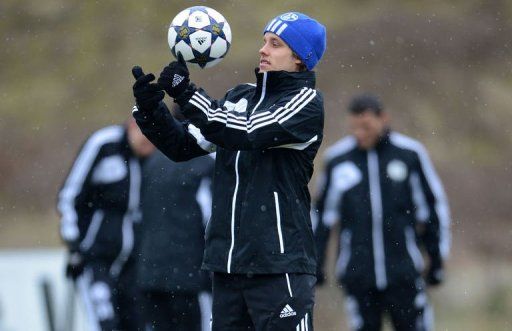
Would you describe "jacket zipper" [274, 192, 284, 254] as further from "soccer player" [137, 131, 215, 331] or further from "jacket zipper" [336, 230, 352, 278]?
"jacket zipper" [336, 230, 352, 278]

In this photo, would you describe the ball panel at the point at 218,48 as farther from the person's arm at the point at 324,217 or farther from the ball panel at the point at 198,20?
the person's arm at the point at 324,217

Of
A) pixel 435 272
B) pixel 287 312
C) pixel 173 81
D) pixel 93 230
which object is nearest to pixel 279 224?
pixel 287 312

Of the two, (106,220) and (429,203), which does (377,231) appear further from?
(106,220)

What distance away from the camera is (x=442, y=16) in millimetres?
27516

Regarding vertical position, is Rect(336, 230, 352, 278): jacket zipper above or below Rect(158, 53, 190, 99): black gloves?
below

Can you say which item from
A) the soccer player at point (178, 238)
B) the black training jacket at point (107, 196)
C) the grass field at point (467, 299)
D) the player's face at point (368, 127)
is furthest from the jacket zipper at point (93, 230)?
the grass field at point (467, 299)

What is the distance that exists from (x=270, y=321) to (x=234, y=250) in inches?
14.9

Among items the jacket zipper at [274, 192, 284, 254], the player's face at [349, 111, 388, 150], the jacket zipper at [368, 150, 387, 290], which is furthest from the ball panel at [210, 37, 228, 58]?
the jacket zipper at [368, 150, 387, 290]

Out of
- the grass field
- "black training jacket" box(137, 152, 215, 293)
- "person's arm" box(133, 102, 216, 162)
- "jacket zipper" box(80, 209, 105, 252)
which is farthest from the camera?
the grass field

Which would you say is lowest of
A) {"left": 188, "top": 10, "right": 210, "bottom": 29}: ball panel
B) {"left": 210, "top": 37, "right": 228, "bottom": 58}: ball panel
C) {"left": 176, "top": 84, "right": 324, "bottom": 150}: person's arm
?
{"left": 176, "top": 84, "right": 324, "bottom": 150}: person's arm

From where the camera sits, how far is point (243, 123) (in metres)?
5.39

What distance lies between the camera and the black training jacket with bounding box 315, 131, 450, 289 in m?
9.27

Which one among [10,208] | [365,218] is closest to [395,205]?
[365,218]

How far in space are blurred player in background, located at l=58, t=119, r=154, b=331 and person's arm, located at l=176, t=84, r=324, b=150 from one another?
3721 mm
